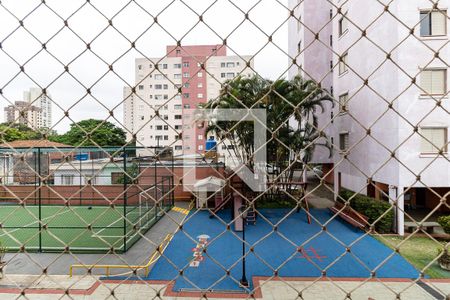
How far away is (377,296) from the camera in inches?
201

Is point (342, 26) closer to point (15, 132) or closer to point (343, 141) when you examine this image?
point (343, 141)

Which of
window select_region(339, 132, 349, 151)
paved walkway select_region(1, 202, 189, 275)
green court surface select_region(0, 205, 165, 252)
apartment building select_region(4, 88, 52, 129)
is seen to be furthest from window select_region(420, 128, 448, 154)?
apartment building select_region(4, 88, 52, 129)

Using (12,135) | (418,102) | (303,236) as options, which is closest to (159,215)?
(303,236)

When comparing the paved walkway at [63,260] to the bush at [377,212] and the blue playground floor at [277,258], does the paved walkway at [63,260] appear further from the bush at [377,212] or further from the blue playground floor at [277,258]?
the bush at [377,212]

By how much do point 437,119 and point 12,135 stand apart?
21230 millimetres

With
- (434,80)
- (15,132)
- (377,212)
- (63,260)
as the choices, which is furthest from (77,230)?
(15,132)

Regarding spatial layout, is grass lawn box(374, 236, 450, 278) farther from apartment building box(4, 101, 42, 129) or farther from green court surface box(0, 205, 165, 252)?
apartment building box(4, 101, 42, 129)

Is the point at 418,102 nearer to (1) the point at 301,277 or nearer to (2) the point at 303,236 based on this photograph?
(2) the point at 303,236

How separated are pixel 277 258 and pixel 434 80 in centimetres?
631

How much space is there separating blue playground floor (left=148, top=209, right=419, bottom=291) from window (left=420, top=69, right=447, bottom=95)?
→ 443 centimetres

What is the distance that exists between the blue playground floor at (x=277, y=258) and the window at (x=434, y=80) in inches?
174

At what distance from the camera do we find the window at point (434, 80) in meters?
7.54

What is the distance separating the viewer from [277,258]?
6.88 meters

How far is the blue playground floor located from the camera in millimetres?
5938
